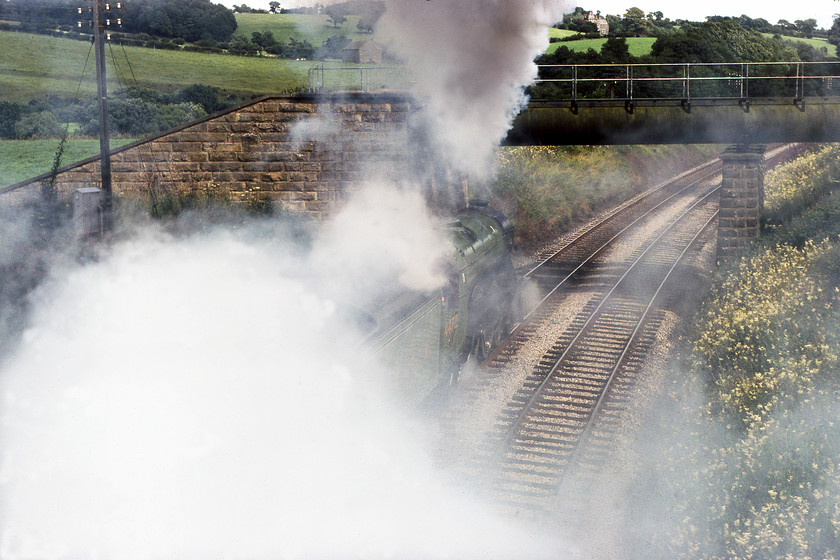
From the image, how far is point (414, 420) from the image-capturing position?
391 inches

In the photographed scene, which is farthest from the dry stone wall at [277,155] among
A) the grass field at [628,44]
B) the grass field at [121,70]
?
the grass field at [628,44]

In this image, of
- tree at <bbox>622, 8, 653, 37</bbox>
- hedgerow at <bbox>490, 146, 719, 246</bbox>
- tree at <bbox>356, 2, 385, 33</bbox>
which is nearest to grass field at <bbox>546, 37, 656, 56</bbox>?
tree at <bbox>622, 8, 653, 37</bbox>

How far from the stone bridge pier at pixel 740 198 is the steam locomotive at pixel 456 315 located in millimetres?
7647

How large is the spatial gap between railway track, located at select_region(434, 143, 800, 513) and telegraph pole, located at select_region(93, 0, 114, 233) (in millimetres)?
A: 8813

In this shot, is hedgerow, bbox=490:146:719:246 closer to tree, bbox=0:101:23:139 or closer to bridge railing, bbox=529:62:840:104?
bridge railing, bbox=529:62:840:104

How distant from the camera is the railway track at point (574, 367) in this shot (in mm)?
10562

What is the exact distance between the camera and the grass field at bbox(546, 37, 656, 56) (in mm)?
51219

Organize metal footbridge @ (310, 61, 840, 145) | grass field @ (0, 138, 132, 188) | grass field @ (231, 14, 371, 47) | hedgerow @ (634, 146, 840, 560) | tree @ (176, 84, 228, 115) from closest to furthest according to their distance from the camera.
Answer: hedgerow @ (634, 146, 840, 560), grass field @ (231, 14, 371, 47), metal footbridge @ (310, 61, 840, 145), grass field @ (0, 138, 132, 188), tree @ (176, 84, 228, 115)

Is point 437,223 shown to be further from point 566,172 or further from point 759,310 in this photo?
point 566,172

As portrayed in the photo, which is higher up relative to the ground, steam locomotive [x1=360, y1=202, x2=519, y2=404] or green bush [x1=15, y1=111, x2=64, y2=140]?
green bush [x1=15, y1=111, x2=64, y2=140]

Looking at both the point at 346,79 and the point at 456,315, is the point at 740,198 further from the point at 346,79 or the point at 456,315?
the point at 456,315

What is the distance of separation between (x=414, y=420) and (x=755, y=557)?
3986 millimetres

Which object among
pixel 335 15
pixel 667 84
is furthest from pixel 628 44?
pixel 335 15

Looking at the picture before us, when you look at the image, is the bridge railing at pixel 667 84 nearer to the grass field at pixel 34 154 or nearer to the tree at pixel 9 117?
the grass field at pixel 34 154
